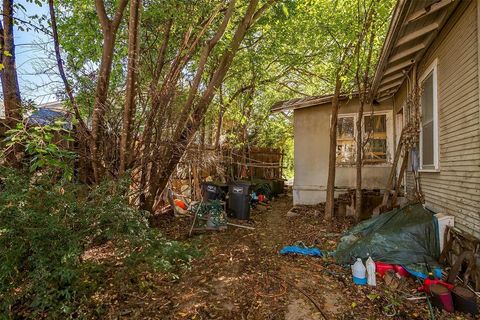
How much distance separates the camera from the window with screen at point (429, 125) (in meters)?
4.56

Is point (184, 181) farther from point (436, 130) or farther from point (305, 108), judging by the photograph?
point (436, 130)

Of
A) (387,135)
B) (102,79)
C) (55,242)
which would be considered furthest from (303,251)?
(387,135)

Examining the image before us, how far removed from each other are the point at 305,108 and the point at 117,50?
5241 millimetres

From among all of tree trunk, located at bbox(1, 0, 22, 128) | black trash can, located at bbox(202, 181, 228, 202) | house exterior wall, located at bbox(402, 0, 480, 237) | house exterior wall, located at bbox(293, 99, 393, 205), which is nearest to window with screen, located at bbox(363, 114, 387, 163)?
house exterior wall, located at bbox(293, 99, 393, 205)

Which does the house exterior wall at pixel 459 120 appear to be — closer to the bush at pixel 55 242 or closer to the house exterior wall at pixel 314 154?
the house exterior wall at pixel 314 154

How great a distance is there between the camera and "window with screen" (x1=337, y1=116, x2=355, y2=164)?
792cm

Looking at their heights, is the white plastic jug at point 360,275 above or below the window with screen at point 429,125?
below

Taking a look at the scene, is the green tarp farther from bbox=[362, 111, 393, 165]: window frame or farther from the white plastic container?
bbox=[362, 111, 393, 165]: window frame

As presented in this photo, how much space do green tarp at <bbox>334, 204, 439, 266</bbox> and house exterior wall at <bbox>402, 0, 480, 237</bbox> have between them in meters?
0.39

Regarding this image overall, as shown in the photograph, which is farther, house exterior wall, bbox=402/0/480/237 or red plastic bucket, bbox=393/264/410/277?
red plastic bucket, bbox=393/264/410/277

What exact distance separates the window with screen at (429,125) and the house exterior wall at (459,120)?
0.20 metres

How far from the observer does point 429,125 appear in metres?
4.97

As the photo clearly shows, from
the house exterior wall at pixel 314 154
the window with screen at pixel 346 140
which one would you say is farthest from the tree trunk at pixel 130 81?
the window with screen at pixel 346 140

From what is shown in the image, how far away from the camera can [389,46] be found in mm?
4117
